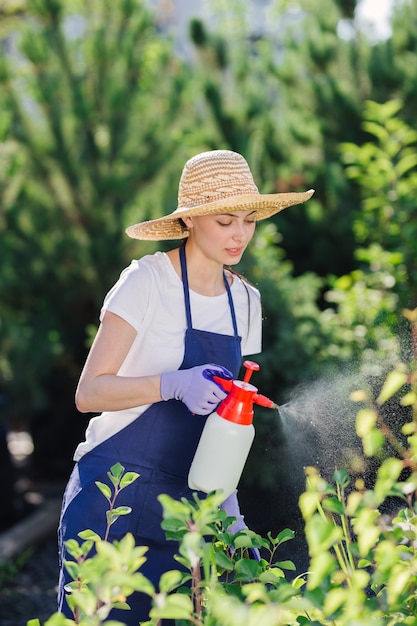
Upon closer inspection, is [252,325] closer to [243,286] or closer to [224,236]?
[243,286]

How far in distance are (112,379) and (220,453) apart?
29cm

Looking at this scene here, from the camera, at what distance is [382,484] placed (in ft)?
3.91

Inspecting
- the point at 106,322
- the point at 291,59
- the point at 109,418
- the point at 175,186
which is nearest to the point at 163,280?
the point at 106,322

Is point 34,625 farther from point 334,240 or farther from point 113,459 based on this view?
point 334,240

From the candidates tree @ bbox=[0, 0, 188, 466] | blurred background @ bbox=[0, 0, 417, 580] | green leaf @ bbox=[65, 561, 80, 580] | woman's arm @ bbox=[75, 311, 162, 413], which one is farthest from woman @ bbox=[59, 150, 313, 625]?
tree @ bbox=[0, 0, 188, 466]

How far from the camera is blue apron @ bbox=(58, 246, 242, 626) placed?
2021 millimetres

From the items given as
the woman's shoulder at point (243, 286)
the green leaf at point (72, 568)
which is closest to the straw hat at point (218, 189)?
the woman's shoulder at point (243, 286)

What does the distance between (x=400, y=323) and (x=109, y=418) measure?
1.90 metres

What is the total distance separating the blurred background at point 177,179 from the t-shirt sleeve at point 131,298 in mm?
1847

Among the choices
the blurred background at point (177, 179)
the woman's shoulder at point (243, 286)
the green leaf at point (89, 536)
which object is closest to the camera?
the green leaf at point (89, 536)

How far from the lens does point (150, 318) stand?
2053 millimetres

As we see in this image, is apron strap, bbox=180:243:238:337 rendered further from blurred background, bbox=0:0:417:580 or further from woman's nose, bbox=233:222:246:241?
blurred background, bbox=0:0:417:580

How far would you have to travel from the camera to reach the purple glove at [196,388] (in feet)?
6.12

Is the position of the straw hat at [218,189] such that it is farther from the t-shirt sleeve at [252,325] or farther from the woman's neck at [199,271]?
the t-shirt sleeve at [252,325]
